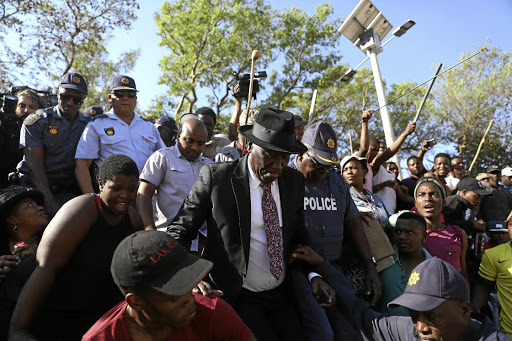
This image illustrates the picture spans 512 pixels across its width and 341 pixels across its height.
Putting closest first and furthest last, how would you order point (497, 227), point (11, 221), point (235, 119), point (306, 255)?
point (306, 255), point (11, 221), point (235, 119), point (497, 227)

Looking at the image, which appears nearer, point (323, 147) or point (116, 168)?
point (116, 168)

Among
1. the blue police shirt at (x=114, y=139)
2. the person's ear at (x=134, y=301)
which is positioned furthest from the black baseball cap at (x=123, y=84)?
the person's ear at (x=134, y=301)

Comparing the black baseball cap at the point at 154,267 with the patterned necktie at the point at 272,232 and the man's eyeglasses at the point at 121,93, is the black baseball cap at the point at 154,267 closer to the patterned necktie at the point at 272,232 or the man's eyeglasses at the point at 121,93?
the patterned necktie at the point at 272,232

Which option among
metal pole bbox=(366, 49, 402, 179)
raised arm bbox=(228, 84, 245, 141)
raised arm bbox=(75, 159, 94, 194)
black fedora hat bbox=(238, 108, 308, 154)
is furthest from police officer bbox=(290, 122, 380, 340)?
metal pole bbox=(366, 49, 402, 179)

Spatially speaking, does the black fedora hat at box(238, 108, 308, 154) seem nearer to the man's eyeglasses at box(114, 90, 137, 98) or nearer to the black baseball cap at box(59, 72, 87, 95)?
the man's eyeglasses at box(114, 90, 137, 98)

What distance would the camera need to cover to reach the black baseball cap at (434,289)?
2748mm

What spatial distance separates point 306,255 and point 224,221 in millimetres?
543

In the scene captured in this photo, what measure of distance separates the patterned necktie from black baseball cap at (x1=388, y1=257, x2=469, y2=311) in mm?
748

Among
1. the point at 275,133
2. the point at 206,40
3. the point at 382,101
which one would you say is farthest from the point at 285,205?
A: the point at 206,40

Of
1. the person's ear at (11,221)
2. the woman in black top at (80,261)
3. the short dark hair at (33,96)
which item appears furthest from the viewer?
the short dark hair at (33,96)

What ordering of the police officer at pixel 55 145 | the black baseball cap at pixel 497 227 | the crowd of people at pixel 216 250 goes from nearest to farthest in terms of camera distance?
the crowd of people at pixel 216 250, the police officer at pixel 55 145, the black baseball cap at pixel 497 227

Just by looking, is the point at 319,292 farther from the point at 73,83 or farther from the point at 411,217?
the point at 73,83

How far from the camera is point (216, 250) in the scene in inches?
110

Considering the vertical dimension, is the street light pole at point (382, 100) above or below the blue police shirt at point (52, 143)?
above
